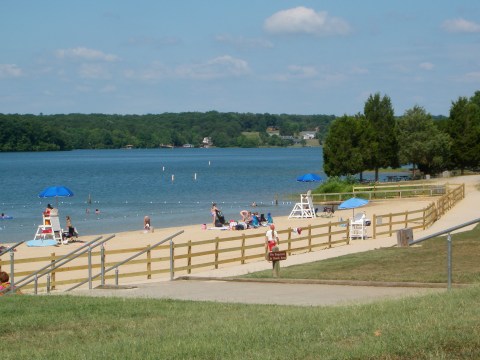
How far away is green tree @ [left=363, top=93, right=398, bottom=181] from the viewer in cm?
8306

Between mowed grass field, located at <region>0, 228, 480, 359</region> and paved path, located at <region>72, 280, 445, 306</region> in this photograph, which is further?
paved path, located at <region>72, 280, 445, 306</region>

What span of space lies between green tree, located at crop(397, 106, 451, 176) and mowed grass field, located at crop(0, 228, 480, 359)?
238 ft

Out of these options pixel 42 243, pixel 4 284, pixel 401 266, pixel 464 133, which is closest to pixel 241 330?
pixel 4 284

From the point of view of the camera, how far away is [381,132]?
286 ft

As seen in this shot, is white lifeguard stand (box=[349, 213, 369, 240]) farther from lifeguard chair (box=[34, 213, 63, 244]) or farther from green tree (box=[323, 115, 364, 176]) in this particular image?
green tree (box=[323, 115, 364, 176])

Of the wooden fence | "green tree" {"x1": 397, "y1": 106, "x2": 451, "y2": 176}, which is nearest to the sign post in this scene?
the wooden fence

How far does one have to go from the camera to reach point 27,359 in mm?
9188

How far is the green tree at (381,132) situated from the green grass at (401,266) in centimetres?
5638

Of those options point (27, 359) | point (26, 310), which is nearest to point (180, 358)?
point (27, 359)

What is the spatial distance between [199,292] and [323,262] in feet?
22.4

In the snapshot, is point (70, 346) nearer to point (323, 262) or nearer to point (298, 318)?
point (298, 318)

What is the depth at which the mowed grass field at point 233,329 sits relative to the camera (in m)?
8.59

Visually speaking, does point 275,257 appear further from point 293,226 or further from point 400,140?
point 400,140

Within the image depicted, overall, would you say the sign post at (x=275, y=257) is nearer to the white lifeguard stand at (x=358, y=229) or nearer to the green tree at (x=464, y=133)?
A: the white lifeguard stand at (x=358, y=229)
